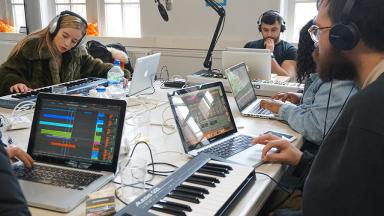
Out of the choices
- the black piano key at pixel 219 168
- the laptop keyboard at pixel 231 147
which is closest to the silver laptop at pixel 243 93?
the laptop keyboard at pixel 231 147

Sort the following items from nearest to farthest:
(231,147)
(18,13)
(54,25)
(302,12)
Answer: (231,147) < (54,25) < (302,12) < (18,13)

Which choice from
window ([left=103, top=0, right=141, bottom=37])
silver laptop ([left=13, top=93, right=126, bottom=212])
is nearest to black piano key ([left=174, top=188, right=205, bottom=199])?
silver laptop ([left=13, top=93, right=126, bottom=212])

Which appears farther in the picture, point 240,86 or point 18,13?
point 18,13

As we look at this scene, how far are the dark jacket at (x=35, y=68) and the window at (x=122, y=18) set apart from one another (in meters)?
2.06

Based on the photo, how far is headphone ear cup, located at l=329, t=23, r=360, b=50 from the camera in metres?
0.98

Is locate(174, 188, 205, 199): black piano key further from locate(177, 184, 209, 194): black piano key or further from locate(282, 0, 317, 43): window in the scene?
locate(282, 0, 317, 43): window

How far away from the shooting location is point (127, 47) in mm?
4836

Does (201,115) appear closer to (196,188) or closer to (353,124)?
(196,188)

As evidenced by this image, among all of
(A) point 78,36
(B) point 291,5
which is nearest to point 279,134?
(A) point 78,36

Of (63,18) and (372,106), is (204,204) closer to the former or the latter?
(372,106)

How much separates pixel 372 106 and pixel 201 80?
1.93m

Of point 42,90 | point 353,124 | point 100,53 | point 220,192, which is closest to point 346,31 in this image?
point 353,124

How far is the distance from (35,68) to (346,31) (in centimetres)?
238

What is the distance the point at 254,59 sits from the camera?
8.95 ft
